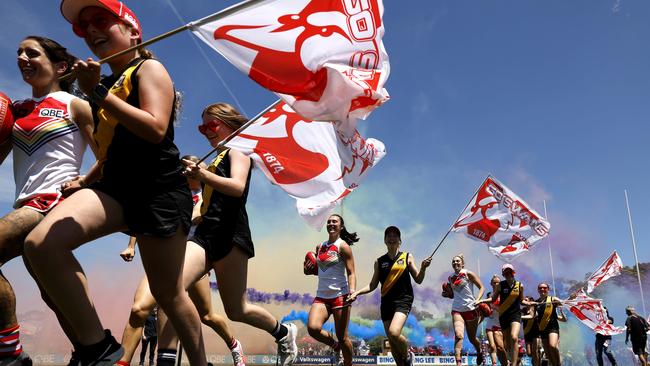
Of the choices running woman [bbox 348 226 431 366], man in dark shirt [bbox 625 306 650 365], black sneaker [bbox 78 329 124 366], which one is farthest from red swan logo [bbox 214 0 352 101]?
man in dark shirt [bbox 625 306 650 365]

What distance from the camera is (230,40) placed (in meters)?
3.69

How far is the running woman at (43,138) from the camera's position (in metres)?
3.27

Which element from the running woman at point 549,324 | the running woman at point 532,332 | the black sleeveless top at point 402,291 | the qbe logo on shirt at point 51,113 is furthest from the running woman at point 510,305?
the qbe logo on shirt at point 51,113

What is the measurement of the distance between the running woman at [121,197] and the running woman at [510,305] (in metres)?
10.6

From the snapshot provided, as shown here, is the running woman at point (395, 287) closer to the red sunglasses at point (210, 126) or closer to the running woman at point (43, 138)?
the red sunglasses at point (210, 126)

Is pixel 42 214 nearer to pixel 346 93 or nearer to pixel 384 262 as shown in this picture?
pixel 346 93

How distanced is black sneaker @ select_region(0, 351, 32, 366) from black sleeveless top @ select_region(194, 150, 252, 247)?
59.6 inches

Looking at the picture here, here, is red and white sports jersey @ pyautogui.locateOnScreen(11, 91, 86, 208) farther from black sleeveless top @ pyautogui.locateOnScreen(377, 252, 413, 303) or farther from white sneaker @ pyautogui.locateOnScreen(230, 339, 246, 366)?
black sleeveless top @ pyautogui.locateOnScreen(377, 252, 413, 303)

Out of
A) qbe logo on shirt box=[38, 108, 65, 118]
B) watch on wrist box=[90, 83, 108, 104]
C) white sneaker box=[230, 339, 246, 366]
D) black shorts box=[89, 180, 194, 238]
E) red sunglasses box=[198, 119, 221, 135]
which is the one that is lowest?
white sneaker box=[230, 339, 246, 366]

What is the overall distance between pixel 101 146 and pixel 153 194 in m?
0.43

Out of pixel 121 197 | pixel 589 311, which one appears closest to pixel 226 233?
pixel 121 197

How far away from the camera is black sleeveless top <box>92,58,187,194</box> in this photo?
249cm

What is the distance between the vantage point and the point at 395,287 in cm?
812

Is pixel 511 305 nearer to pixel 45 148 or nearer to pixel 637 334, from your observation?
pixel 637 334
